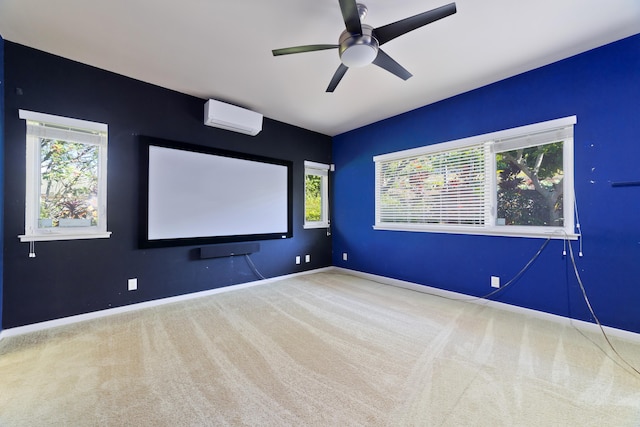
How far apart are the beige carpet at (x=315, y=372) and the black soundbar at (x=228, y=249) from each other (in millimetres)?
823

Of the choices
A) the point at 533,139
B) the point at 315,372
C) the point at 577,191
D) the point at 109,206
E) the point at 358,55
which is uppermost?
the point at 358,55

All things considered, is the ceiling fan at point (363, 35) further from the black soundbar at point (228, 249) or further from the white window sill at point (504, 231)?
the black soundbar at point (228, 249)

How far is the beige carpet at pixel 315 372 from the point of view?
1.43 meters

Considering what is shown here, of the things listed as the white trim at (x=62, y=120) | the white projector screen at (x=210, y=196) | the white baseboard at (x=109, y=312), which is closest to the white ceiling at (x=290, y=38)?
the white trim at (x=62, y=120)

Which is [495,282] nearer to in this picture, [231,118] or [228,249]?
[228,249]

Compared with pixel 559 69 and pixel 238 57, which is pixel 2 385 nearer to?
pixel 238 57

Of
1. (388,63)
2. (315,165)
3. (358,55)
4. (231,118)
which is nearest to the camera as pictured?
(358,55)

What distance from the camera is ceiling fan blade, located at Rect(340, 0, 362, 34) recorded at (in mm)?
1625

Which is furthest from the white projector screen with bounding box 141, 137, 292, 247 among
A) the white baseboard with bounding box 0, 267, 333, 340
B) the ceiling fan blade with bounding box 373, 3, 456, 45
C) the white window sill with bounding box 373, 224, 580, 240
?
the ceiling fan blade with bounding box 373, 3, 456, 45

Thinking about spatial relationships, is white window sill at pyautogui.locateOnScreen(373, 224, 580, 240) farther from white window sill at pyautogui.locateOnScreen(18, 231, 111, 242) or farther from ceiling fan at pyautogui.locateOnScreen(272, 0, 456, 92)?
white window sill at pyautogui.locateOnScreen(18, 231, 111, 242)

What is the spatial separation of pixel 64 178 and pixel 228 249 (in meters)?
1.90

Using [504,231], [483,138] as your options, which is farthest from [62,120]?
[504,231]

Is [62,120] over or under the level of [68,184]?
over

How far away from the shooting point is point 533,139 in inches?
112
